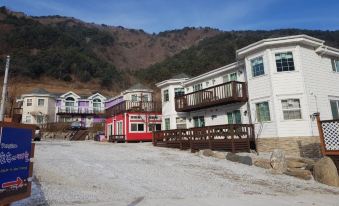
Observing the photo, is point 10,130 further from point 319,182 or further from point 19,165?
point 319,182

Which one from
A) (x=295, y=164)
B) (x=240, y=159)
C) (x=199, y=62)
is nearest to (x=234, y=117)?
(x=240, y=159)

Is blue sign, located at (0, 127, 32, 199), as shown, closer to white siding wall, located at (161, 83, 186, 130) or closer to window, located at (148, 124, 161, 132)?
white siding wall, located at (161, 83, 186, 130)

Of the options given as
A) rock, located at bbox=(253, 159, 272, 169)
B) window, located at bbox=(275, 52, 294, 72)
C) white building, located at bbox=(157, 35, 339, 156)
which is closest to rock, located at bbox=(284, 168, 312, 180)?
rock, located at bbox=(253, 159, 272, 169)

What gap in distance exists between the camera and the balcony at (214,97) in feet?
71.4

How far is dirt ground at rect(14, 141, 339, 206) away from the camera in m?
8.66

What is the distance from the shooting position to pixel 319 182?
43.3ft

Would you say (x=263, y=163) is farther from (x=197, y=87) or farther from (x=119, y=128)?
(x=119, y=128)

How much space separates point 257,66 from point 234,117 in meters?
4.92

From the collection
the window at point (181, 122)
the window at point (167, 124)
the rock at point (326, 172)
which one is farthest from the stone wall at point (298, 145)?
the window at point (167, 124)

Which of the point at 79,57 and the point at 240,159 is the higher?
the point at 79,57

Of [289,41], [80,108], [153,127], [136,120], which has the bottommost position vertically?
[153,127]

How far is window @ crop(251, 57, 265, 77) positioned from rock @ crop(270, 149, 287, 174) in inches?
286

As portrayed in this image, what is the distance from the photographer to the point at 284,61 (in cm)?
1977

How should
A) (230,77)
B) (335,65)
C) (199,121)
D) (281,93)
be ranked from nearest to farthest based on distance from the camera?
(281,93) → (335,65) → (230,77) → (199,121)
